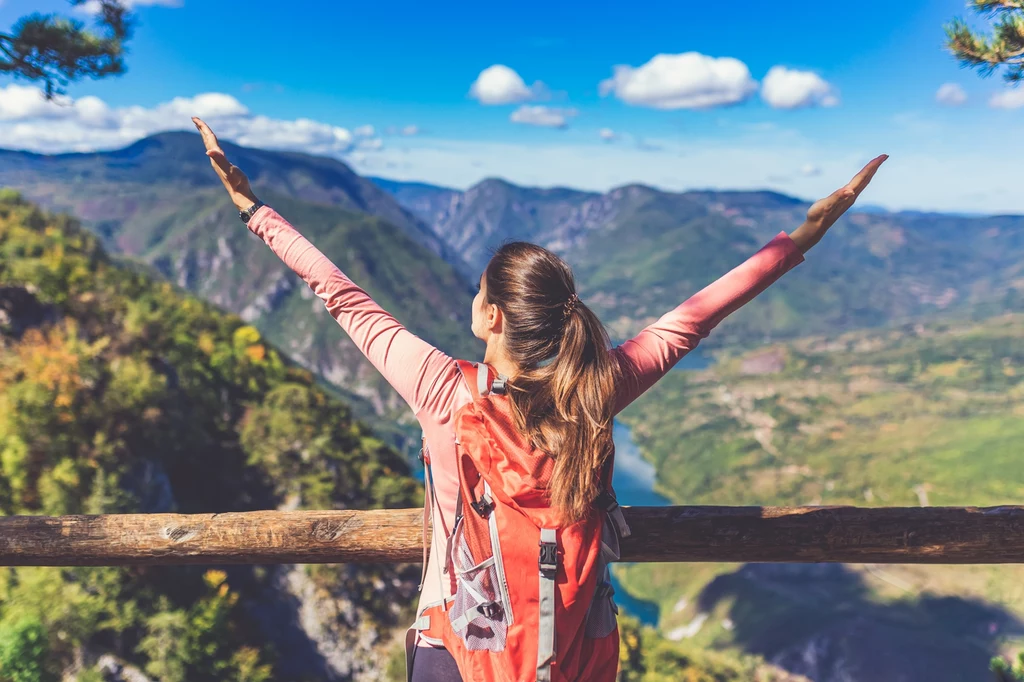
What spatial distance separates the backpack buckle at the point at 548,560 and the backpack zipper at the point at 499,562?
12cm

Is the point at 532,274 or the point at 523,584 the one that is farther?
the point at 532,274

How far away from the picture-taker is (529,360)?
2.10m

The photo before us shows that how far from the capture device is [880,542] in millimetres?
3104

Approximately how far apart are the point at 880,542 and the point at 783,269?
155cm

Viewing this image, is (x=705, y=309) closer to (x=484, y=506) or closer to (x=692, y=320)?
(x=692, y=320)

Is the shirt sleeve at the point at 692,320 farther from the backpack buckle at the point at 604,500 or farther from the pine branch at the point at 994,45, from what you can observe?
the pine branch at the point at 994,45

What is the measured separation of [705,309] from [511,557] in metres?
1.18

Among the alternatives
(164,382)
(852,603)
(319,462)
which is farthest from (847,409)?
(164,382)

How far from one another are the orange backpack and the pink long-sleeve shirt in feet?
0.32

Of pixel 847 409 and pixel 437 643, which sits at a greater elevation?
pixel 437 643

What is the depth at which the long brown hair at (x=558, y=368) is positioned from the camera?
196cm

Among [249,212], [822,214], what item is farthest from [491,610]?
[822,214]

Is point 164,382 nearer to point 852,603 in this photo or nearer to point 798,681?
point 798,681

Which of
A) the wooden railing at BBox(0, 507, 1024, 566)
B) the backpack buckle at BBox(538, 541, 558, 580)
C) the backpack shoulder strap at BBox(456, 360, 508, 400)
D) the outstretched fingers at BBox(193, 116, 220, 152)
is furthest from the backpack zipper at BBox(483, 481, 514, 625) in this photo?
the outstretched fingers at BBox(193, 116, 220, 152)
